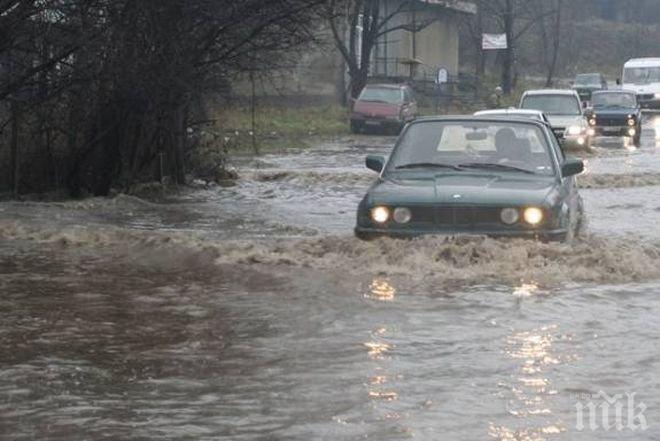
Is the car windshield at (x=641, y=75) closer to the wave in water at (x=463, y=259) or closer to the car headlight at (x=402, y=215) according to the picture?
the wave in water at (x=463, y=259)

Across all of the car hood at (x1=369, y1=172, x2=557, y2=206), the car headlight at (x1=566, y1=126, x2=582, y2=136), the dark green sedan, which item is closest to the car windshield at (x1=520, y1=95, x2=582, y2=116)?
the car headlight at (x1=566, y1=126, x2=582, y2=136)

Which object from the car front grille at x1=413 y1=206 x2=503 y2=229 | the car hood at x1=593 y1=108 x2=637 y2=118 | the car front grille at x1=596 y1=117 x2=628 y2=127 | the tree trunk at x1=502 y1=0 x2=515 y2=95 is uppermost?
the tree trunk at x1=502 y1=0 x2=515 y2=95

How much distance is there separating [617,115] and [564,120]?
9.64m

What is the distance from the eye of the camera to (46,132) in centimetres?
1730

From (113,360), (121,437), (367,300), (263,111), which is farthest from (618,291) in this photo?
(263,111)

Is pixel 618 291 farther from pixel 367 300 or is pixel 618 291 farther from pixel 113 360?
pixel 113 360

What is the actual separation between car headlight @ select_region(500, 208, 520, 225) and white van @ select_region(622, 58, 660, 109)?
47.3 m

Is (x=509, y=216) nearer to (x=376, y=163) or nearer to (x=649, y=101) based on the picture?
(x=376, y=163)

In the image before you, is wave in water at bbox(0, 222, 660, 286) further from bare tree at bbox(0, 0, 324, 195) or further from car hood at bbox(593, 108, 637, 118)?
car hood at bbox(593, 108, 637, 118)

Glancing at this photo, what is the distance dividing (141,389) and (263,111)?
118 feet

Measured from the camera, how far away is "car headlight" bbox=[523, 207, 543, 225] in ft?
33.0

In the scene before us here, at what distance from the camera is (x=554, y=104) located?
3050 centimetres

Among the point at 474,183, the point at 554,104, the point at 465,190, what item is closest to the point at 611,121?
the point at 554,104

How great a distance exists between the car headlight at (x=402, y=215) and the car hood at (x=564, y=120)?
19.8m
